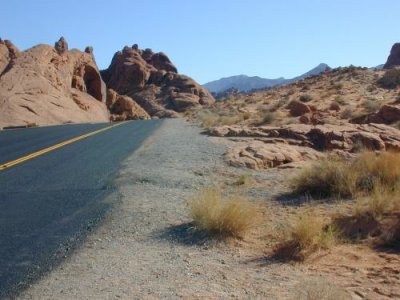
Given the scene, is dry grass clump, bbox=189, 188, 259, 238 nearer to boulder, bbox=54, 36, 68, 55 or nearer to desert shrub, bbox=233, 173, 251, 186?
desert shrub, bbox=233, 173, 251, 186

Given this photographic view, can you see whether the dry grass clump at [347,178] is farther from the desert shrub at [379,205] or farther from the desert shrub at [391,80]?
the desert shrub at [391,80]

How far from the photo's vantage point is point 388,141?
16234 mm

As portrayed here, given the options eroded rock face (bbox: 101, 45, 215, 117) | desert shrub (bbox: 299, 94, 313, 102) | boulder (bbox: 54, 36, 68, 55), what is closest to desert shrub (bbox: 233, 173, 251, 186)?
desert shrub (bbox: 299, 94, 313, 102)

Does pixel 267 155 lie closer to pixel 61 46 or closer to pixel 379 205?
pixel 379 205

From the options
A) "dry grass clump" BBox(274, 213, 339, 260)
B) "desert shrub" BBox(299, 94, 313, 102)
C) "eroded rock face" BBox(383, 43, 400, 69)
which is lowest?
"dry grass clump" BBox(274, 213, 339, 260)

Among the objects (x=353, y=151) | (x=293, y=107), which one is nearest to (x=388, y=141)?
(x=353, y=151)

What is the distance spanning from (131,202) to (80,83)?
2311 inches

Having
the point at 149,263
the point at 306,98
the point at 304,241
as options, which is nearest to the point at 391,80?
the point at 306,98

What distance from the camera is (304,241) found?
669 centimetres

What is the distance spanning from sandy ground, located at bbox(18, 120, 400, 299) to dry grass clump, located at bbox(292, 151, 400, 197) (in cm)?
85

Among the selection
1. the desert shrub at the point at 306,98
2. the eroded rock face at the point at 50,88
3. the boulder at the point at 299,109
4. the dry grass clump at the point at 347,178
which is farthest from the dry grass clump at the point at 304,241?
the desert shrub at the point at 306,98

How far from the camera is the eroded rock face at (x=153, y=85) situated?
96812mm

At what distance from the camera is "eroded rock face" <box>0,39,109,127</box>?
40.9m

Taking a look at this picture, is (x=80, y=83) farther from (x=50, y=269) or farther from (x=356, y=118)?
(x=50, y=269)
